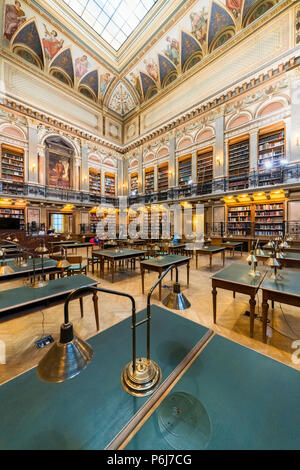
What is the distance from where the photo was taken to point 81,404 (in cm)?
78

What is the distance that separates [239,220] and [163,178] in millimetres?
6587

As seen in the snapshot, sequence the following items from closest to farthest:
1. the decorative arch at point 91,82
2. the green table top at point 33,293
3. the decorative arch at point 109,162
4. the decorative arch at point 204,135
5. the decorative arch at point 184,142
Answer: the green table top at point 33,293 < the decorative arch at point 204,135 < the decorative arch at point 184,142 < the decorative arch at point 91,82 < the decorative arch at point 109,162

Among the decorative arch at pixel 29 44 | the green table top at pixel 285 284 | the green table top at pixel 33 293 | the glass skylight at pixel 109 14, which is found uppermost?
the glass skylight at pixel 109 14

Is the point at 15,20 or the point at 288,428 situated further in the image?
the point at 15,20

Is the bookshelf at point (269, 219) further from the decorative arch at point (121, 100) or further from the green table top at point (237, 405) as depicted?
the decorative arch at point (121, 100)

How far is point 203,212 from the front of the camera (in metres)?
11.1

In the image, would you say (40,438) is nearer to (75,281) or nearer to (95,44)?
(75,281)

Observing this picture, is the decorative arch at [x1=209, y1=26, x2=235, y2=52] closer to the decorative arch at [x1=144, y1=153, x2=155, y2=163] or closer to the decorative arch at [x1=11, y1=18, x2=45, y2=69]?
the decorative arch at [x1=144, y1=153, x2=155, y2=163]

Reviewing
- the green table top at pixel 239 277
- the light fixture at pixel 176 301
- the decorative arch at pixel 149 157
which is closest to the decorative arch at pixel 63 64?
the decorative arch at pixel 149 157

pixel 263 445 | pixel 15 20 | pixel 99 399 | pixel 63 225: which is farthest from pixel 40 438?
pixel 15 20

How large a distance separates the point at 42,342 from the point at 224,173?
35.1ft

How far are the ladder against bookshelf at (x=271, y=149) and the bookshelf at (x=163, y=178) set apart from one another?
616 centimetres

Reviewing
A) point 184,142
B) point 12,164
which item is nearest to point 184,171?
point 184,142

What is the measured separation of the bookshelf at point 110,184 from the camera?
15.6 m
